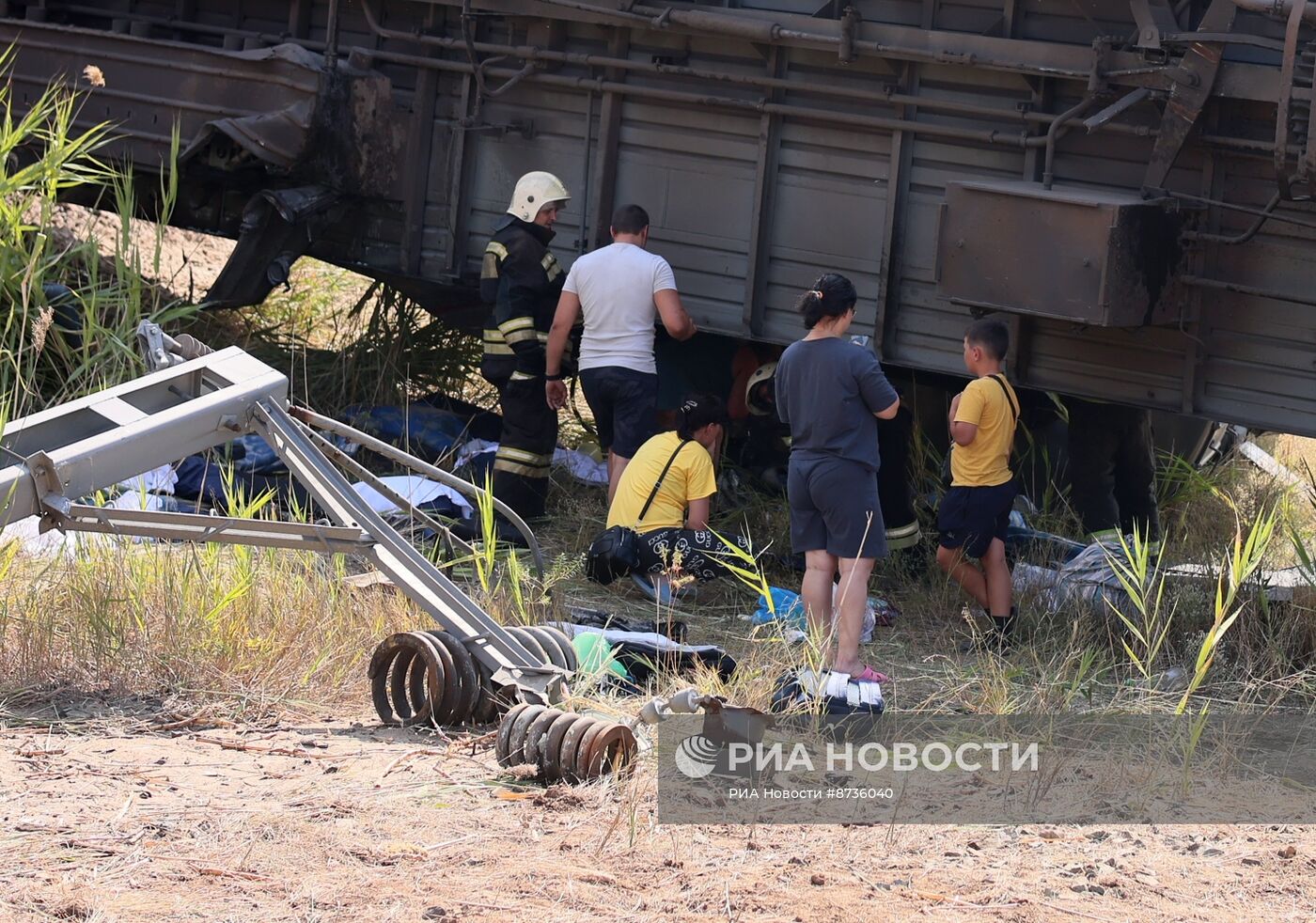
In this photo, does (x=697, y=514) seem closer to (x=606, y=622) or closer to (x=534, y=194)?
(x=606, y=622)

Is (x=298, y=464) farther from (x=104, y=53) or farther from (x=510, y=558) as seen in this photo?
(x=104, y=53)

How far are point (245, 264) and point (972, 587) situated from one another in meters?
4.04

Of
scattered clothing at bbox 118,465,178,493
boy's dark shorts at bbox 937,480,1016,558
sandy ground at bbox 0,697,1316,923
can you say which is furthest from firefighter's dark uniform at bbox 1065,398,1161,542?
scattered clothing at bbox 118,465,178,493

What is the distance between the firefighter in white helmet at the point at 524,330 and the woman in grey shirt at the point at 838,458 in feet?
7.44

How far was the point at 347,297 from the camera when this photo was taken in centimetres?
1196

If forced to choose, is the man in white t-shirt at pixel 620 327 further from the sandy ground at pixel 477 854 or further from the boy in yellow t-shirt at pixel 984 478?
the sandy ground at pixel 477 854

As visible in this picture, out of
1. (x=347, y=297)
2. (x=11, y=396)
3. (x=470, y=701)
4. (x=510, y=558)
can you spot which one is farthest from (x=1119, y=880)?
(x=347, y=297)

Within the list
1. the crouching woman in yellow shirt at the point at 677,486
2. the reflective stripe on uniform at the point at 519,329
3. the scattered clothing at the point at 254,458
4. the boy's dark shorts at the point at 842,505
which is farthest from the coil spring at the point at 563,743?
the scattered clothing at the point at 254,458

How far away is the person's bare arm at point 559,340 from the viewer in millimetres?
6957

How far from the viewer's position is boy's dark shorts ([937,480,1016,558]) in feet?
19.2

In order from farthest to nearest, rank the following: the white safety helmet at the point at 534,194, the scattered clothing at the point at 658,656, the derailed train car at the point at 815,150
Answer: the white safety helmet at the point at 534,194 → the derailed train car at the point at 815,150 → the scattered clothing at the point at 658,656

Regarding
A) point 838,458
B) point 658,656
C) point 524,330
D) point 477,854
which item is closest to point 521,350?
point 524,330

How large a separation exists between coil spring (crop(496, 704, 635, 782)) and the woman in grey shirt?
1.19 metres

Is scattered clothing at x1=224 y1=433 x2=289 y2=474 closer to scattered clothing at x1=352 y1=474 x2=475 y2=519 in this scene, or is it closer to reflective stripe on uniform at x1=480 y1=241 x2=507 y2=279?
scattered clothing at x1=352 y1=474 x2=475 y2=519
